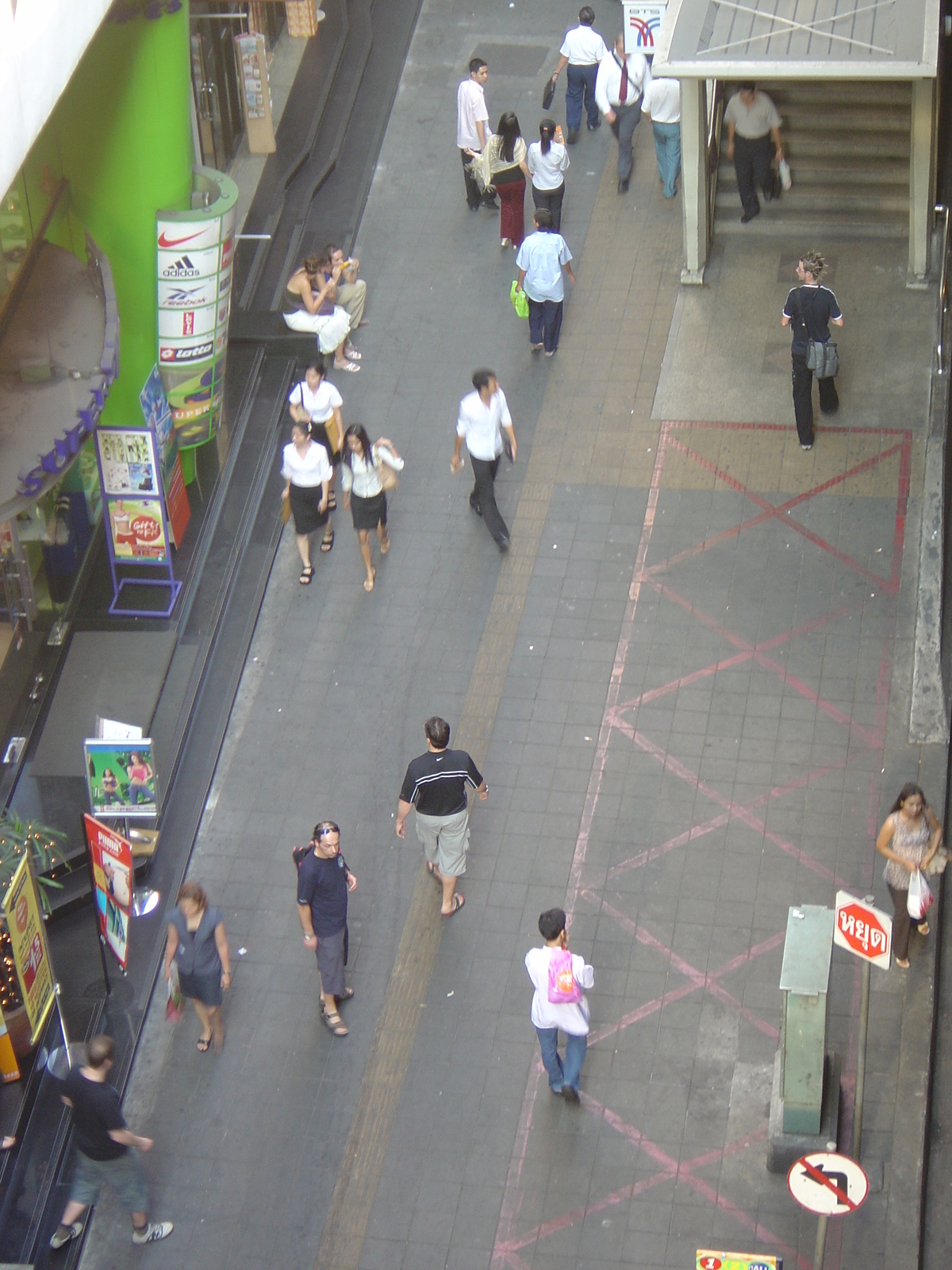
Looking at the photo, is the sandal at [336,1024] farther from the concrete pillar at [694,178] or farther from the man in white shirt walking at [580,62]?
the man in white shirt walking at [580,62]

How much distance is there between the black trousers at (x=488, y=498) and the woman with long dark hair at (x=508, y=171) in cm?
328

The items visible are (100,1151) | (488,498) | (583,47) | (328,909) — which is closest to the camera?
(100,1151)

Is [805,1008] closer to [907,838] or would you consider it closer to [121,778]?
[907,838]

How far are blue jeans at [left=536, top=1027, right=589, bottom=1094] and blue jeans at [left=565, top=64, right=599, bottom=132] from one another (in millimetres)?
10277

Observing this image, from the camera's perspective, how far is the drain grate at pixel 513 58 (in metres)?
19.1

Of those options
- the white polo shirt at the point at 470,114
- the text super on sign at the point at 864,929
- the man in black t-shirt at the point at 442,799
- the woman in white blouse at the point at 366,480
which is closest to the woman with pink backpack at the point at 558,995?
the man in black t-shirt at the point at 442,799

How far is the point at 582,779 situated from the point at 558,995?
270 centimetres

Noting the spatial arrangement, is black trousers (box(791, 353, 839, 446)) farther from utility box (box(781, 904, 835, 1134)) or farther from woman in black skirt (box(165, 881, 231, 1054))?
woman in black skirt (box(165, 881, 231, 1054))

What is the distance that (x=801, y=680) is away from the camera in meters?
13.0

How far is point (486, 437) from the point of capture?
1350 centimetres

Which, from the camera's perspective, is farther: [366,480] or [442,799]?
[366,480]

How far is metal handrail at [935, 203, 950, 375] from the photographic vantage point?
14797 mm

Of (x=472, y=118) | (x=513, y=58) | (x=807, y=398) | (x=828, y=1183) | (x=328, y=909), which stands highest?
(x=828, y=1183)

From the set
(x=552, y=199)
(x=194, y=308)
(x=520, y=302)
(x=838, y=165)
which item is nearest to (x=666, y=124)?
(x=552, y=199)
